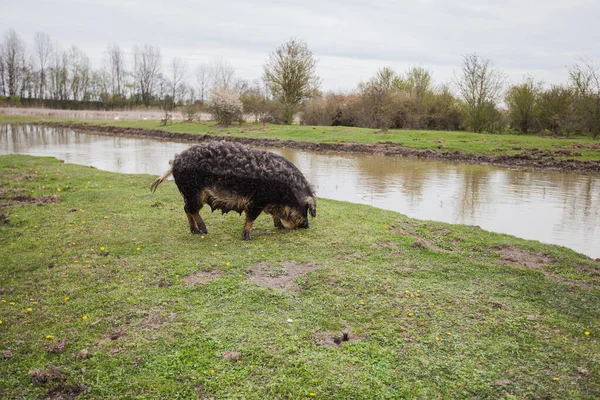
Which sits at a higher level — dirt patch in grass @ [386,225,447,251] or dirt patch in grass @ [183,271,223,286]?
dirt patch in grass @ [386,225,447,251]

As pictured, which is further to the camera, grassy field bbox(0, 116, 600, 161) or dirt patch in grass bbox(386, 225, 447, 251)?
grassy field bbox(0, 116, 600, 161)

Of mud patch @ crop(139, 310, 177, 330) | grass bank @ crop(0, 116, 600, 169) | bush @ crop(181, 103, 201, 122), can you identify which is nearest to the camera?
mud patch @ crop(139, 310, 177, 330)

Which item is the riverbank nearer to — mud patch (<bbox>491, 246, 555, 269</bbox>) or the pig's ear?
mud patch (<bbox>491, 246, 555, 269</bbox>)

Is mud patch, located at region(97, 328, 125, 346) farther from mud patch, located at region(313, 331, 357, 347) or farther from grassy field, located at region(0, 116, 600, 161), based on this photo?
grassy field, located at region(0, 116, 600, 161)

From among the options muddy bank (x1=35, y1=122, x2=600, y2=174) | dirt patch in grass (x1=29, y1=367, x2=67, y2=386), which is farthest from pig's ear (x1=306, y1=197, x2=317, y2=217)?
muddy bank (x1=35, y1=122, x2=600, y2=174)

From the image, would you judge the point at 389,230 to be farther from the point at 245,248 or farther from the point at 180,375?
the point at 180,375

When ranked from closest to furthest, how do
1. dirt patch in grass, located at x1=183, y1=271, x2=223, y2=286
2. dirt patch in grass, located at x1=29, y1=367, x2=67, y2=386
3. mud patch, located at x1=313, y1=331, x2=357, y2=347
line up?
dirt patch in grass, located at x1=29, y1=367, x2=67, y2=386
mud patch, located at x1=313, y1=331, x2=357, y2=347
dirt patch in grass, located at x1=183, y1=271, x2=223, y2=286

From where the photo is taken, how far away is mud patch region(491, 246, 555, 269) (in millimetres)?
7789

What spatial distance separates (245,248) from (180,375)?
404cm

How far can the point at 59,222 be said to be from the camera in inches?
370

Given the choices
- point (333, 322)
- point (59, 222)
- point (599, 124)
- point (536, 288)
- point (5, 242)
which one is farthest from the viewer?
point (599, 124)

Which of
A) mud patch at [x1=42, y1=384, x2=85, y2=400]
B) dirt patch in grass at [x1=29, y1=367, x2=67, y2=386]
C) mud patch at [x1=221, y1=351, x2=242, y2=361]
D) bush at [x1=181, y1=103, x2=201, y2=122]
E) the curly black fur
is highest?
bush at [x1=181, y1=103, x2=201, y2=122]

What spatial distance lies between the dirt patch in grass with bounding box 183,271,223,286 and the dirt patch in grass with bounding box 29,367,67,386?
232 centimetres

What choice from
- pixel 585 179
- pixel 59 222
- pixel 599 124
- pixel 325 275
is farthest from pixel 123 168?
pixel 599 124
